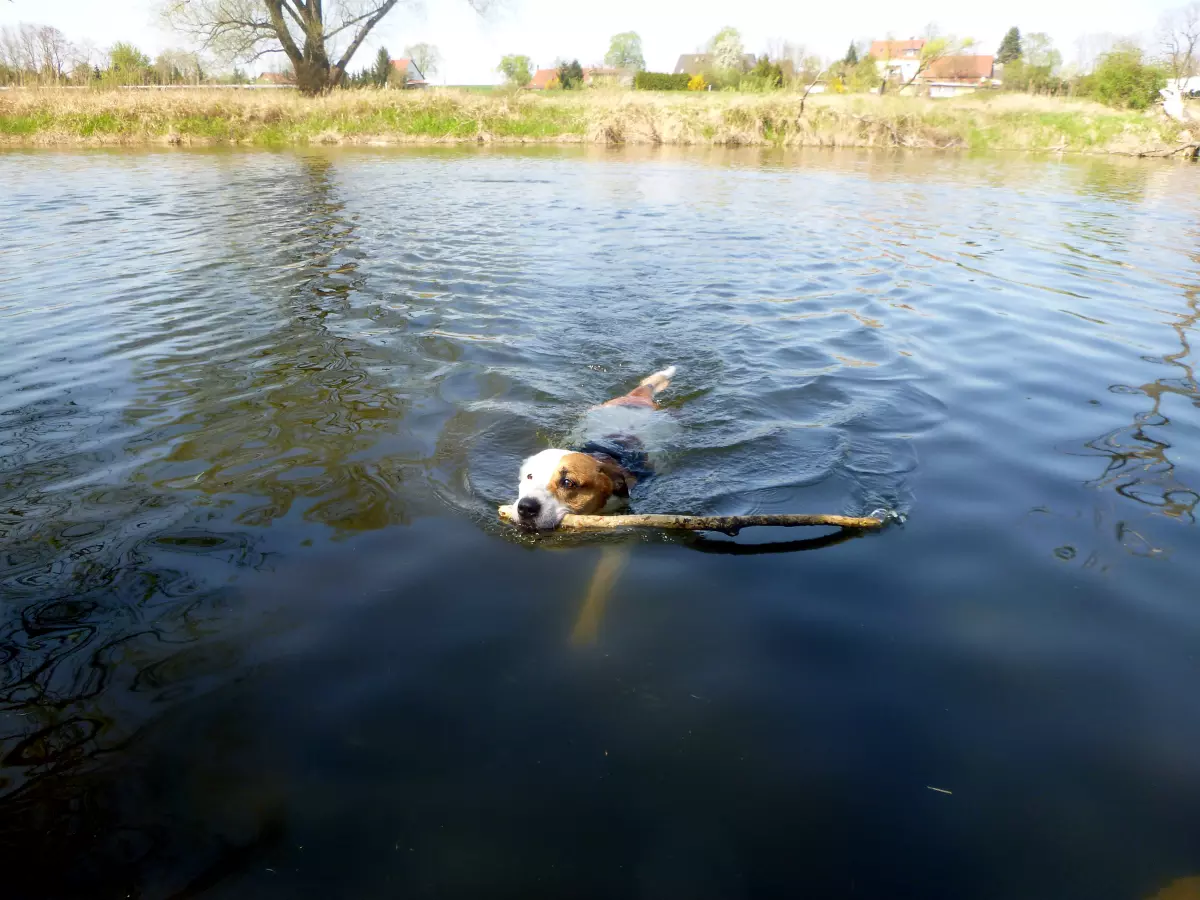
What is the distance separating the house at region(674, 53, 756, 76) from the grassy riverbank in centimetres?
3197

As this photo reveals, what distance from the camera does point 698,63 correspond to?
83.1 metres

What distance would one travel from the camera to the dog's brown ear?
4.27 m

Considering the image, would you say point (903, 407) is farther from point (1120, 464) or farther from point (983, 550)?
point (983, 550)

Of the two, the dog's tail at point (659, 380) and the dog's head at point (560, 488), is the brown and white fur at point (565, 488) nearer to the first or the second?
the dog's head at point (560, 488)

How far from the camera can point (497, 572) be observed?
3521 millimetres

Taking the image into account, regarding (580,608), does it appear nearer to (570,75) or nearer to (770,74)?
(770,74)

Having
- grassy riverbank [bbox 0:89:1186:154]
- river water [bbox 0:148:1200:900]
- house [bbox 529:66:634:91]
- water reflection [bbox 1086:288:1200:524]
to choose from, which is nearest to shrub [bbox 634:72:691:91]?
house [bbox 529:66:634:91]

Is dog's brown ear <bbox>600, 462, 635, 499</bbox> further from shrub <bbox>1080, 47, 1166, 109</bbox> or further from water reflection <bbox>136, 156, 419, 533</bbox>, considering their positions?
shrub <bbox>1080, 47, 1166, 109</bbox>

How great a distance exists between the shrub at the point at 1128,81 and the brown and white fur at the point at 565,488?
40841 millimetres

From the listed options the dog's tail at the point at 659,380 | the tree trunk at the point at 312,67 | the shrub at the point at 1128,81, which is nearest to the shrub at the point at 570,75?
the tree trunk at the point at 312,67

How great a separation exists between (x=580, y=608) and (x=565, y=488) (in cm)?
86

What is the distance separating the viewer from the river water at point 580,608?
7.07 feet

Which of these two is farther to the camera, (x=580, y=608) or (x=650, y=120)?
(x=650, y=120)

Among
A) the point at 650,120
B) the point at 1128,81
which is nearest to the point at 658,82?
the point at 650,120
